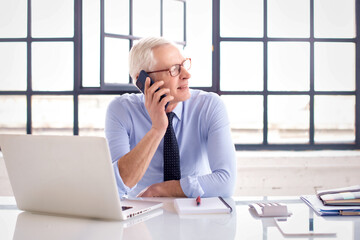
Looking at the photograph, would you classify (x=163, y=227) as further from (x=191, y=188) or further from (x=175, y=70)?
(x=175, y=70)

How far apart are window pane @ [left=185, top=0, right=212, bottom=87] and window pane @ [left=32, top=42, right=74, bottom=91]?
39.3 inches

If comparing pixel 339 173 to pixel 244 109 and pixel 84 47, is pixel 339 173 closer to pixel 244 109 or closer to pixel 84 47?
pixel 244 109

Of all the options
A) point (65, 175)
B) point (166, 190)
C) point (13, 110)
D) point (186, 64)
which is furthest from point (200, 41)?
point (65, 175)

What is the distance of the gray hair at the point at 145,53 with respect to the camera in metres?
1.98

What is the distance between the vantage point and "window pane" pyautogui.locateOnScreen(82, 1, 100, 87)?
318cm

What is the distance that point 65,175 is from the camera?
1098 mm

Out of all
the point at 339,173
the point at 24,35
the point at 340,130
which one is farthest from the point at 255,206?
the point at 340,130

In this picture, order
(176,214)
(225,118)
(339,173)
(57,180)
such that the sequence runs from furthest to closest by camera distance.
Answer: (339,173) < (225,118) < (176,214) < (57,180)

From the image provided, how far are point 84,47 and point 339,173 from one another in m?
2.24

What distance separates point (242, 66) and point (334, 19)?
2.86ft

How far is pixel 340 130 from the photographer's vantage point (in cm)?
1454

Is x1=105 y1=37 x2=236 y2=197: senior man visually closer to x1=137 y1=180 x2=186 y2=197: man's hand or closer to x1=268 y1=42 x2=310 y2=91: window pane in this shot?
x1=137 y1=180 x2=186 y2=197: man's hand

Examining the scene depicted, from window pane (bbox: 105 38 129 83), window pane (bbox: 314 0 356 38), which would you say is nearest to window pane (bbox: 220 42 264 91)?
window pane (bbox: 314 0 356 38)

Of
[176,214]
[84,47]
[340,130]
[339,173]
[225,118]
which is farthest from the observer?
[340,130]
